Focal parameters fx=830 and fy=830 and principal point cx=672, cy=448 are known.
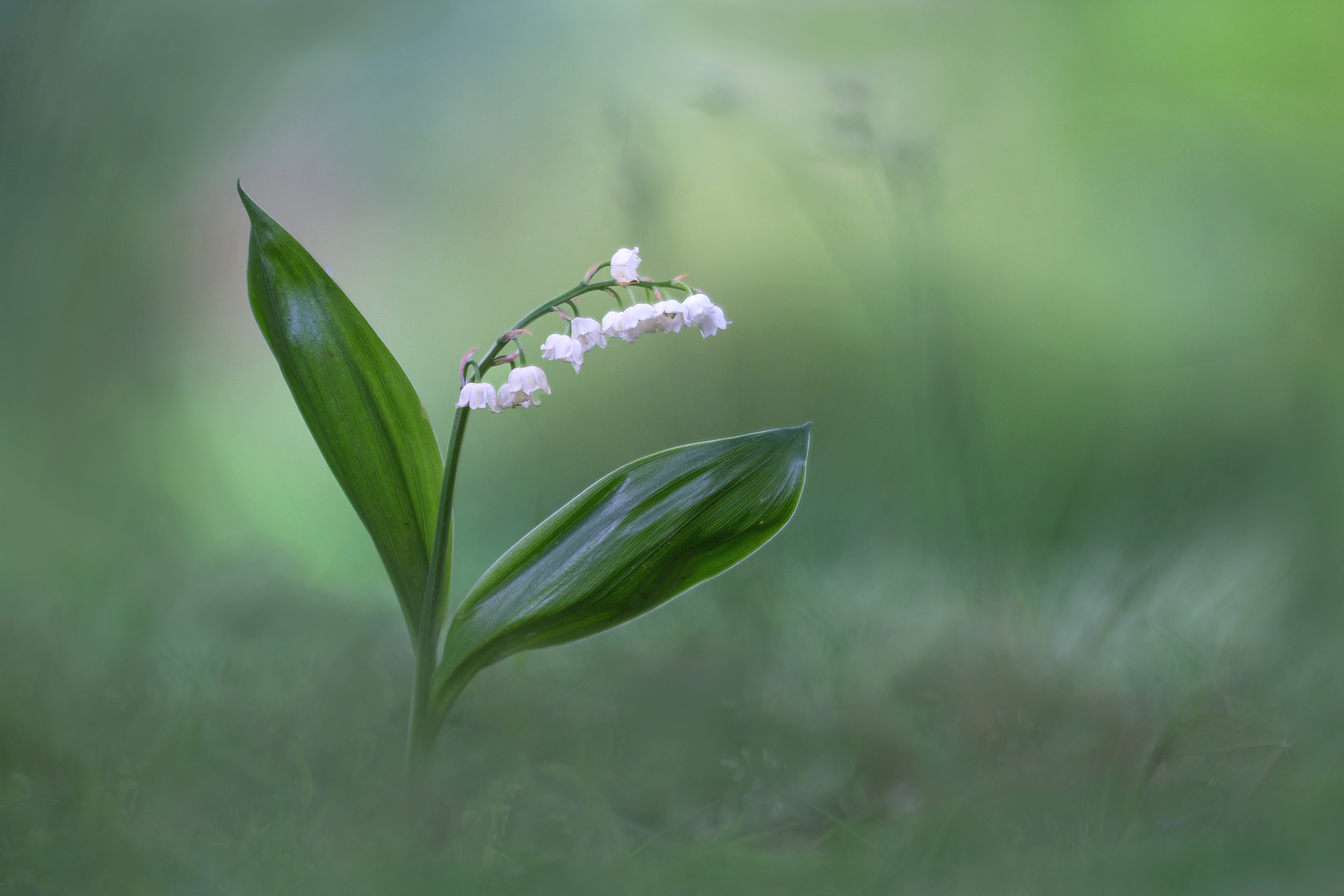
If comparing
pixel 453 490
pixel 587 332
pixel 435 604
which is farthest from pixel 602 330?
pixel 435 604

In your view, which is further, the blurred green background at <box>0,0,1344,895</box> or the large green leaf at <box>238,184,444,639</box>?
the large green leaf at <box>238,184,444,639</box>

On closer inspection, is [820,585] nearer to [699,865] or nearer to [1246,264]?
[699,865]

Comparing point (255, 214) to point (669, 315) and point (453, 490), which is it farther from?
point (669, 315)

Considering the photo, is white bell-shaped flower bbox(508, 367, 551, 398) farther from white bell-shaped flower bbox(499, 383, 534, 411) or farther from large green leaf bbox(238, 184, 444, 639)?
large green leaf bbox(238, 184, 444, 639)

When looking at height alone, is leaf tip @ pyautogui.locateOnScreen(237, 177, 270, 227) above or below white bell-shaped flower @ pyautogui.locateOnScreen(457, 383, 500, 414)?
above

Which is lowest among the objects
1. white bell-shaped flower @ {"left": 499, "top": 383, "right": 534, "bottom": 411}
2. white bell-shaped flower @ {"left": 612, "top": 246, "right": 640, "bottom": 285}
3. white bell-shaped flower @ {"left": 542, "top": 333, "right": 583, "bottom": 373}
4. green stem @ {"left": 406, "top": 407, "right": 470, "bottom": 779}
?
green stem @ {"left": 406, "top": 407, "right": 470, "bottom": 779}

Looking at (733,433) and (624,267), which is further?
(733,433)

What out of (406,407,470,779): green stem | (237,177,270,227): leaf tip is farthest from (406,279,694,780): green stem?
(237,177,270,227): leaf tip

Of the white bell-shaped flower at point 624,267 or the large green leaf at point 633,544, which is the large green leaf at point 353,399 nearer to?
the large green leaf at point 633,544

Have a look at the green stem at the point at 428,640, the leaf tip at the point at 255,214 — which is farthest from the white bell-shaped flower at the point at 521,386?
the leaf tip at the point at 255,214
